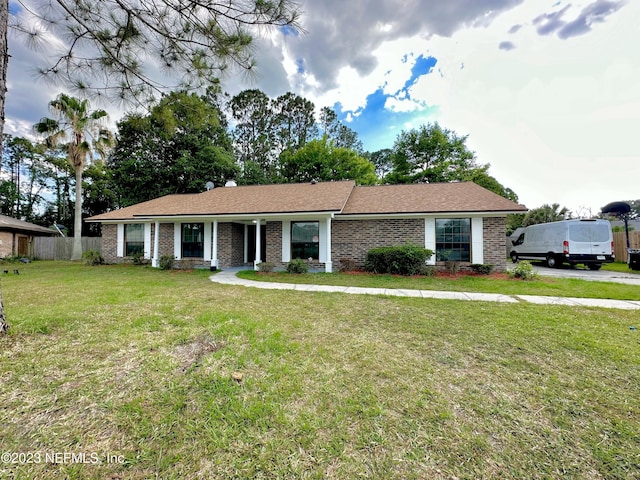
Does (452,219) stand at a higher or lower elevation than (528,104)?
lower

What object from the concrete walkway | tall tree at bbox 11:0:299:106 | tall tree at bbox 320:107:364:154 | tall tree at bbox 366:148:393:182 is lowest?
the concrete walkway

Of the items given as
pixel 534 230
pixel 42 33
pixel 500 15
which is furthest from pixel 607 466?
pixel 534 230

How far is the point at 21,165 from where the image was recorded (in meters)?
27.0

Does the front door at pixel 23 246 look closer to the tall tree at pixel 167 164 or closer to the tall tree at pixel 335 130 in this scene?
the tall tree at pixel 167 164

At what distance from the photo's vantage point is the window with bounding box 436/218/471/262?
1066cm

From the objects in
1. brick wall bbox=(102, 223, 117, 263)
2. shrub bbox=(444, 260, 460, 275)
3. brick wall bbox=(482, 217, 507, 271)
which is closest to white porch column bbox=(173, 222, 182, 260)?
brick wall bbox=(102, 223, 117, 263)

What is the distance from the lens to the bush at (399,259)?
32.0ft

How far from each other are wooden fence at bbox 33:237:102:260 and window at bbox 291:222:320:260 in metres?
15.9

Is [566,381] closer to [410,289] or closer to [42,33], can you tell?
[410,289]

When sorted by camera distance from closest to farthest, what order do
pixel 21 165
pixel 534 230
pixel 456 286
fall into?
pixel 456 286 → pixel 534 230 → pixel 21 165

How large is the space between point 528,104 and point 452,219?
15.5ft

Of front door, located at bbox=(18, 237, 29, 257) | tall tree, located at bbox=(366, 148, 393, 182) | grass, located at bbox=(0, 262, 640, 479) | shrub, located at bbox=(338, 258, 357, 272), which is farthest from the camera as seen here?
tall tree, located at bbox=(366, 148, 393, 182)

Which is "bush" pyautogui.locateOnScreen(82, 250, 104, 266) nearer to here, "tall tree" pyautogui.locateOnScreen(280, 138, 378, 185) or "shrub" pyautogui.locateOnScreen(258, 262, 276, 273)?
"shrub" pyautogui.locateOnScreen(258, 262, 276, 273)

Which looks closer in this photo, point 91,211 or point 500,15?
point 500,15
